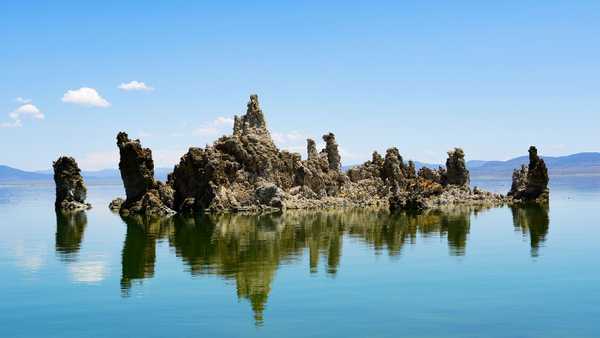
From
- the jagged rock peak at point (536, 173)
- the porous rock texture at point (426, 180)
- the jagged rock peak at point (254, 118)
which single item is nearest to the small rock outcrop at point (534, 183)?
the jagged rock peak at point (536, 173)

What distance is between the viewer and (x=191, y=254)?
4800cm

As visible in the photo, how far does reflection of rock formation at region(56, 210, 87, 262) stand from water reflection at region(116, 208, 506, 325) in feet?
12.2

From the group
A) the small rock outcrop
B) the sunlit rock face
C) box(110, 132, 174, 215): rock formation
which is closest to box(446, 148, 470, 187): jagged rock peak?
the small rock outcrop

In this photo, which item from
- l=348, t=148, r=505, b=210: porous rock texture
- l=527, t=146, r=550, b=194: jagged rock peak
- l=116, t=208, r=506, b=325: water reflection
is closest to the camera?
l=116, t=208, r=506, b=325: water reflection

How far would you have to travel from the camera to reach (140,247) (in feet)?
172

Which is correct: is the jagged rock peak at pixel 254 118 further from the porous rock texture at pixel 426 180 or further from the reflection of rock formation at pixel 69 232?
the reflection of rock formation at pixel 69 232

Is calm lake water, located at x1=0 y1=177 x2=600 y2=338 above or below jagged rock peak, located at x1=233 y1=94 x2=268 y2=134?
below

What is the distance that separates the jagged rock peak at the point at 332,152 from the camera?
348ft

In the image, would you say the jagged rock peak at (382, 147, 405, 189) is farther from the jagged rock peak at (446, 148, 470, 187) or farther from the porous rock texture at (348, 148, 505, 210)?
the jagged rock peak at (446, 148, 470, 187)

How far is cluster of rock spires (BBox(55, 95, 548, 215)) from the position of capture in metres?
88.1

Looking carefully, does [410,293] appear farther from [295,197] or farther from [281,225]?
[295,197]

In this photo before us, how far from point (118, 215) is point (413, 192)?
121ft

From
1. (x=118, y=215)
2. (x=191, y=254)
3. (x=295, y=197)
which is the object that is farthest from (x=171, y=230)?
(x=295, y=197)

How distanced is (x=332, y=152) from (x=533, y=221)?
41.9m
